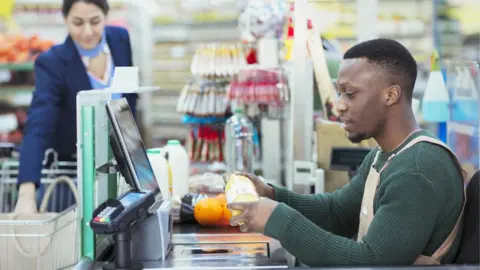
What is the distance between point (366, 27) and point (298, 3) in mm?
436

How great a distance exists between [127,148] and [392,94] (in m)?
0.83

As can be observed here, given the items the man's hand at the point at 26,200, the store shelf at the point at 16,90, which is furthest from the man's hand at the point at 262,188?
the store shelf at the point at 16,90

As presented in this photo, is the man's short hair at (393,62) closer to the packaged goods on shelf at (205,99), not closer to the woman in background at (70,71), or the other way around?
the woman in background at (70,71)

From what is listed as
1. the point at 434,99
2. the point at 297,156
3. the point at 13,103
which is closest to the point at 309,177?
the point at 297,156

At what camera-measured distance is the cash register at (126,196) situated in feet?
5.99

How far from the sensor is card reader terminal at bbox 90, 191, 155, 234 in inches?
70.5

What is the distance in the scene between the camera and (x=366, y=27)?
11.5 ft

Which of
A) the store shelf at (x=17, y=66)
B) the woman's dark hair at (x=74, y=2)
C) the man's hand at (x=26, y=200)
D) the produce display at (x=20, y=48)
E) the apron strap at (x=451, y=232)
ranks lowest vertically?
the man's hand at (x=26, y=200)

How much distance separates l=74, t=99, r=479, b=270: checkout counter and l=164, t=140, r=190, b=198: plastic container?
0.73 meters

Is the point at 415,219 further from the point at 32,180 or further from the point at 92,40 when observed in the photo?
the point at 92,40

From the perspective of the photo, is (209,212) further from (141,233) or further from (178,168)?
(141,233)

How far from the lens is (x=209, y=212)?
276 cm

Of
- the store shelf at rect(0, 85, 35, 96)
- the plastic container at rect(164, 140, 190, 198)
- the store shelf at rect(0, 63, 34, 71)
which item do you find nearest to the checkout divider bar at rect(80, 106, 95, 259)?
the plastic container at rect(164, 140, 190, 198)

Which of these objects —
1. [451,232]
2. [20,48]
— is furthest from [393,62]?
[20,48]
